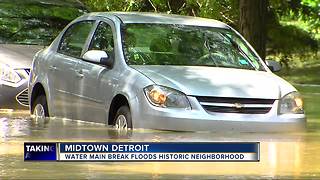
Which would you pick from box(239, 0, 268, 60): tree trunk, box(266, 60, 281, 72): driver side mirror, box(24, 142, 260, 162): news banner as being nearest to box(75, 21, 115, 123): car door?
box(24, 142, 260, 162): news banner

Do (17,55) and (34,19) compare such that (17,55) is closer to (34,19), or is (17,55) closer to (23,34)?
(23,34)

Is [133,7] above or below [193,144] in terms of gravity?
above

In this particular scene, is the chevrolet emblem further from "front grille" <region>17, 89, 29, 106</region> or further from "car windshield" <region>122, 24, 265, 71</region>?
"front grille" <region>17, 89, 29, 106</region>

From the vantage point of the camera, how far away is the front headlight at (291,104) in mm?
8344

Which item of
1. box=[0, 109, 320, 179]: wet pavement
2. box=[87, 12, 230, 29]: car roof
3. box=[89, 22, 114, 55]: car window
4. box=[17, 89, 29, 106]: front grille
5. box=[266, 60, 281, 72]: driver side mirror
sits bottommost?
box=[0, 109, 320, 179]: wet pavement

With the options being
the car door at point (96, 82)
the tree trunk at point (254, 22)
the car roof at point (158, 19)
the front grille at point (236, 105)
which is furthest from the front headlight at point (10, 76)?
the front grille at point (236, 105)

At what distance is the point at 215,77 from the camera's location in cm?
835

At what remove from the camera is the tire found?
10281mm

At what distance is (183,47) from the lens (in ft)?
30.5

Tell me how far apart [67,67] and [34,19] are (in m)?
4.04

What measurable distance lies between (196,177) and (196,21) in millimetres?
3990

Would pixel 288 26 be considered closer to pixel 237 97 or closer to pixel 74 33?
pixel 74 33

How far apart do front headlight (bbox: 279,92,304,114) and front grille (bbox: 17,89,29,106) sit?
14.6 feet

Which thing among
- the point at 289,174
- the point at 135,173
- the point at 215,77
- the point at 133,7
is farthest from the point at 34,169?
the point at 133,7
